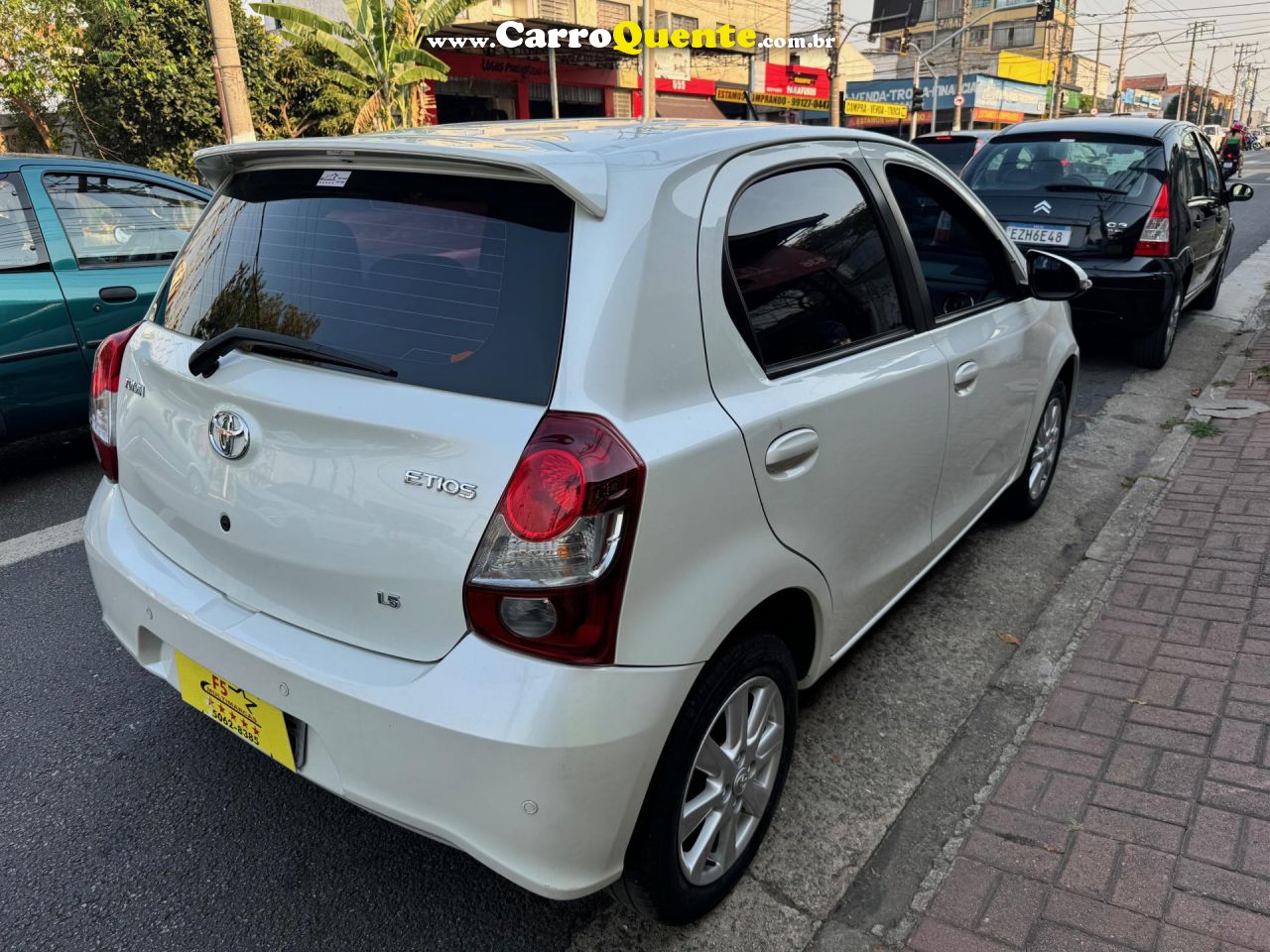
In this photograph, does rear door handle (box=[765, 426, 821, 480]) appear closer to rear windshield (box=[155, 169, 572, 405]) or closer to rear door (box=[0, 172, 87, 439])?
rear windshield (box=[155, 169, 572, 405])

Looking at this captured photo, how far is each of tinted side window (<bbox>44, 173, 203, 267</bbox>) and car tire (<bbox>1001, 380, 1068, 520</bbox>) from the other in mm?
4282

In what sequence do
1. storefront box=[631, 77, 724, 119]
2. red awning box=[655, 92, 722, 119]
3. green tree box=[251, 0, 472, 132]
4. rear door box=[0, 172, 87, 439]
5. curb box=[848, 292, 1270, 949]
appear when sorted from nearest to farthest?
curb box=[848, 292, 1270, 949] → rear door box=[0, 172, 87, 439] → green tree box=[251, 0, 472, 132] → storefront box=[631, 77, 724, 119] → red awning box=[655, 92, 722, 119]

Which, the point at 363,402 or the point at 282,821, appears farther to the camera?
the point at 282,821

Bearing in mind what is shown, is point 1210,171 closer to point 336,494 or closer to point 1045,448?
point 1045,448

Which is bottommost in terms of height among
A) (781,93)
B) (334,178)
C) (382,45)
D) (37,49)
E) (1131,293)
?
(1131,293)

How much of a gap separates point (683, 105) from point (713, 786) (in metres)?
33.7

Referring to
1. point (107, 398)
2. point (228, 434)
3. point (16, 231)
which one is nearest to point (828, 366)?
point (228, 434)

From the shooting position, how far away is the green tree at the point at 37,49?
1194 cm

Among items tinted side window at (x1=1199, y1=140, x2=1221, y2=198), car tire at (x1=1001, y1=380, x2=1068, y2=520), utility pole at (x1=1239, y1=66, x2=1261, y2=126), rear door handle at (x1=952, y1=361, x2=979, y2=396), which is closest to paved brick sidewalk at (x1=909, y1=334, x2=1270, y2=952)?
car tire at (x1=1001, y1=380, x2=1068, y2=520)

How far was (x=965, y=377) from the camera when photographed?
10.1 ft

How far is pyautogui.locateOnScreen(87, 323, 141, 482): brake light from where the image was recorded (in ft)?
8.28

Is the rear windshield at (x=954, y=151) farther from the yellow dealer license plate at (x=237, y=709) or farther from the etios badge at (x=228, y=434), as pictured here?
the yellow dealer license plate at (x=237, y=709)

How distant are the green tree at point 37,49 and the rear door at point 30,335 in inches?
372

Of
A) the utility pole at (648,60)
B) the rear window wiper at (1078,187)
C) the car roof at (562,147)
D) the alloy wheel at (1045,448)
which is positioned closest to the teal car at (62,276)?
the car roof at (562,147)
